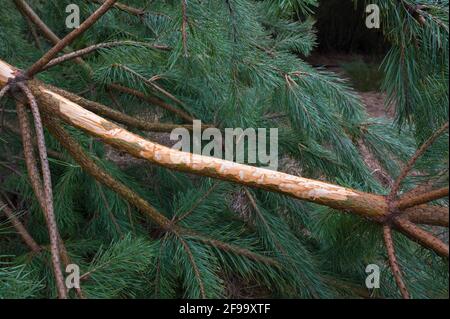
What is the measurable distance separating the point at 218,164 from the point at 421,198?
26 cm

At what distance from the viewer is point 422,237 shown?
557 millimetres

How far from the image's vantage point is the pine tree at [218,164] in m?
0.65

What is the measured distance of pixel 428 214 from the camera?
56cm

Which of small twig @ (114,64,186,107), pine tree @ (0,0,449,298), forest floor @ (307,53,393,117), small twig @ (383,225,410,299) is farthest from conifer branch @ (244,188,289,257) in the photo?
forest floor @ (307,53,393,117)

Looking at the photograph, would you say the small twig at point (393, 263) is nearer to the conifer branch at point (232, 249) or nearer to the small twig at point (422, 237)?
the small twig at point (422, 237)

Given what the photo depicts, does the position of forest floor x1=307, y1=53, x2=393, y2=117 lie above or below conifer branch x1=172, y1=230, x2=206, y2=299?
above

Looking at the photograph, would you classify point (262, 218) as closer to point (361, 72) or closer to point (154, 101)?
point (154, 101)

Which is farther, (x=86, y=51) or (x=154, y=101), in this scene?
(x=154, y=101)

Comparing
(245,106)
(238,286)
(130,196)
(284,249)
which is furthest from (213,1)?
(238,286)

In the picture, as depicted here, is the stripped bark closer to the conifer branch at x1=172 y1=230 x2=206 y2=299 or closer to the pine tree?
the pine tree

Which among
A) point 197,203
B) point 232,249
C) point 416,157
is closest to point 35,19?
point 197,203

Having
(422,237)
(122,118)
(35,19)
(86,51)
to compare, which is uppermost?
(35,19)

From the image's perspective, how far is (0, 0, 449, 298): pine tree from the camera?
65 cm
